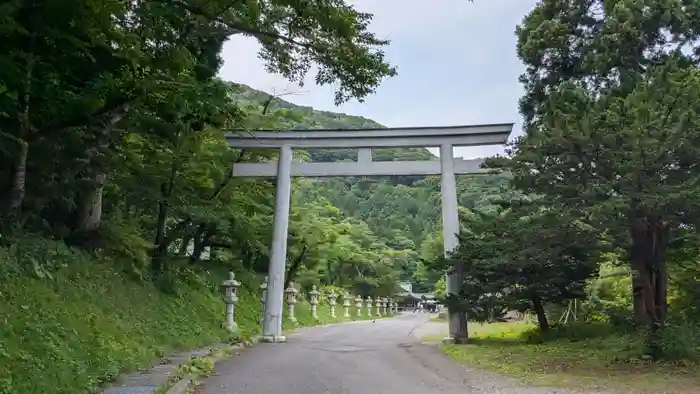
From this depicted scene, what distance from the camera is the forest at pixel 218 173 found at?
6.73 meters

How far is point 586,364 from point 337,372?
3820 mm

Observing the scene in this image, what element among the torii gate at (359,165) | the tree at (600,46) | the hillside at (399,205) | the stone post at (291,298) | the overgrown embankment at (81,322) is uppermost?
the hillside at (399,205)

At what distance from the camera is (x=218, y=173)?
44.5ft

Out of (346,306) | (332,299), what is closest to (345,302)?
(346,306)

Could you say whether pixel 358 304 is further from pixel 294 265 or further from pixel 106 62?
pixel 106 62

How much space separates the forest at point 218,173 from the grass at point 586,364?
30cm

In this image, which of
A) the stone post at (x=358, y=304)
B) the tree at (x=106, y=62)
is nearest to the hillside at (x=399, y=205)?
the stone post at (x=358, y=304)

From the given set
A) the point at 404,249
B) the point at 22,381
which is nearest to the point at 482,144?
the point at 22,381

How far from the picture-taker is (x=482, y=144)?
14711 mm

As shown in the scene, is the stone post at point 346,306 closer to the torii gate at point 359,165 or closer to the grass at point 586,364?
the torii gate at point 359,165

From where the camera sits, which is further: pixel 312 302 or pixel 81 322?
pixel 312 302

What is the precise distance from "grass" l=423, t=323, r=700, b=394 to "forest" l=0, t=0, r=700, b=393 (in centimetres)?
30

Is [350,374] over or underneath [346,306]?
underneath

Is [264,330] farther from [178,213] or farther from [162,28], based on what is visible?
[162,28]
